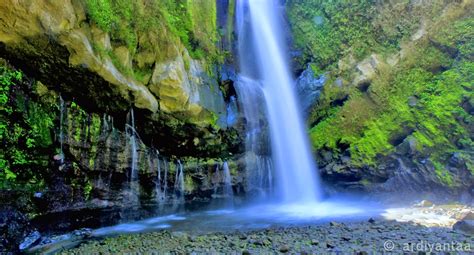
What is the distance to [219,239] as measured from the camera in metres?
6.98

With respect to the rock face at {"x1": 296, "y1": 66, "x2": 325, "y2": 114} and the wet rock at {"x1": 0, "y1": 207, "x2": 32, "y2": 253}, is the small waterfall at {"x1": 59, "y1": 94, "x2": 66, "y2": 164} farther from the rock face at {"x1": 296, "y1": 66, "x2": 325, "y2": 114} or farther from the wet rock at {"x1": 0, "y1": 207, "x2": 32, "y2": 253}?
the rock face at {"x1": 296, "y1": 66, "x2": 325, "y2": 114}

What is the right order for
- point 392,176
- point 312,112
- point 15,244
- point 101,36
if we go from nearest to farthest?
point 15,244 → point 101,36 → point 392,176 → point 312,112

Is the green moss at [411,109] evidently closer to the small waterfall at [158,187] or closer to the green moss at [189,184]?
the green moss at [189,184]

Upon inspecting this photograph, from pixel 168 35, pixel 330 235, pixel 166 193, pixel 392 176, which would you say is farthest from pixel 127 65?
pixel 392 176

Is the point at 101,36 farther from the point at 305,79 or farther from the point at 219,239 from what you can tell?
the point at 305,79

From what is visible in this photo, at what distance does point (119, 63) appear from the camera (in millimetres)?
8211

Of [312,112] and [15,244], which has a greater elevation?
[312,112]

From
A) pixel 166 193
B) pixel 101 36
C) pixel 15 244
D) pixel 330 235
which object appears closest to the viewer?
pixel 15 244

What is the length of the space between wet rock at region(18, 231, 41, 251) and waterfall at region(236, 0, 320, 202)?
795 centimetres

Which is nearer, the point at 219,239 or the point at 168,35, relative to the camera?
the point at 219,239

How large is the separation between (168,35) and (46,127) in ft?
14.0

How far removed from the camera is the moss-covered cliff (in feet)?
34.8

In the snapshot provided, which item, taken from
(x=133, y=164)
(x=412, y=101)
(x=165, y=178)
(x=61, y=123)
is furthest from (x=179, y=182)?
(x=412, y=101)

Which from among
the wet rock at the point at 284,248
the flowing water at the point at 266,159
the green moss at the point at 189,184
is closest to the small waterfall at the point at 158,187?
the flowing water at the point at 266,159
